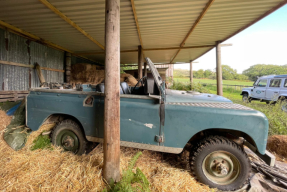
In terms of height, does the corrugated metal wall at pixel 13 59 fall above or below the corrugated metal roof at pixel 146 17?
below

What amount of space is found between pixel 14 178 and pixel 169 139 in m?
2.48

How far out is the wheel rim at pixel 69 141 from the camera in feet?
8.86

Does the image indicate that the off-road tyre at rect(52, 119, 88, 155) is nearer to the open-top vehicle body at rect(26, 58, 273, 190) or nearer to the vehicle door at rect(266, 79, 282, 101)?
the open-top vehicle body at rect(26, 58, 273, 190)

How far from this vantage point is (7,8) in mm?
4297

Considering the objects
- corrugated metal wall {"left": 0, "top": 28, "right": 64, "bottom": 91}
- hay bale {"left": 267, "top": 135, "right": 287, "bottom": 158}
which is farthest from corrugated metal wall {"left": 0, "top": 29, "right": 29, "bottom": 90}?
hay bale {"left": 267, "top": 135, "right": 287, "bottom": 158}

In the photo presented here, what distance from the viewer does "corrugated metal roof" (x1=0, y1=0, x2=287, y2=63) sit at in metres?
4.10

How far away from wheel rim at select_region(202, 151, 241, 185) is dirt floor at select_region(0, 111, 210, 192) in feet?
0.78

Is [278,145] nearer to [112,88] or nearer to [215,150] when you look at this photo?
[215,150]

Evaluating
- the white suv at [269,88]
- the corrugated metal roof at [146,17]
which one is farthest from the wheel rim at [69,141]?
the white suv at [269,88]

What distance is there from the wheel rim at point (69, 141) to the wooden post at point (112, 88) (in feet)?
3.64

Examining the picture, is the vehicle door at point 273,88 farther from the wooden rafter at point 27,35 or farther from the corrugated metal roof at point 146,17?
the wooden rafter at point 27,35

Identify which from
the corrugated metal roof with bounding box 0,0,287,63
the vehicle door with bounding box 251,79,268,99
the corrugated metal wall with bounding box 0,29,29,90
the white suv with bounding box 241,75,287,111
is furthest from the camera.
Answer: the vehicle door with bounding box 251,79,268,99

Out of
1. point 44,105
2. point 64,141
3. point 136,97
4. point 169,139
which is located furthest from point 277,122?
point 44,105

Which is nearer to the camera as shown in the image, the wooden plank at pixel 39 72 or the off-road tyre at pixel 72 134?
the off-road tyre at pixel 72 134
